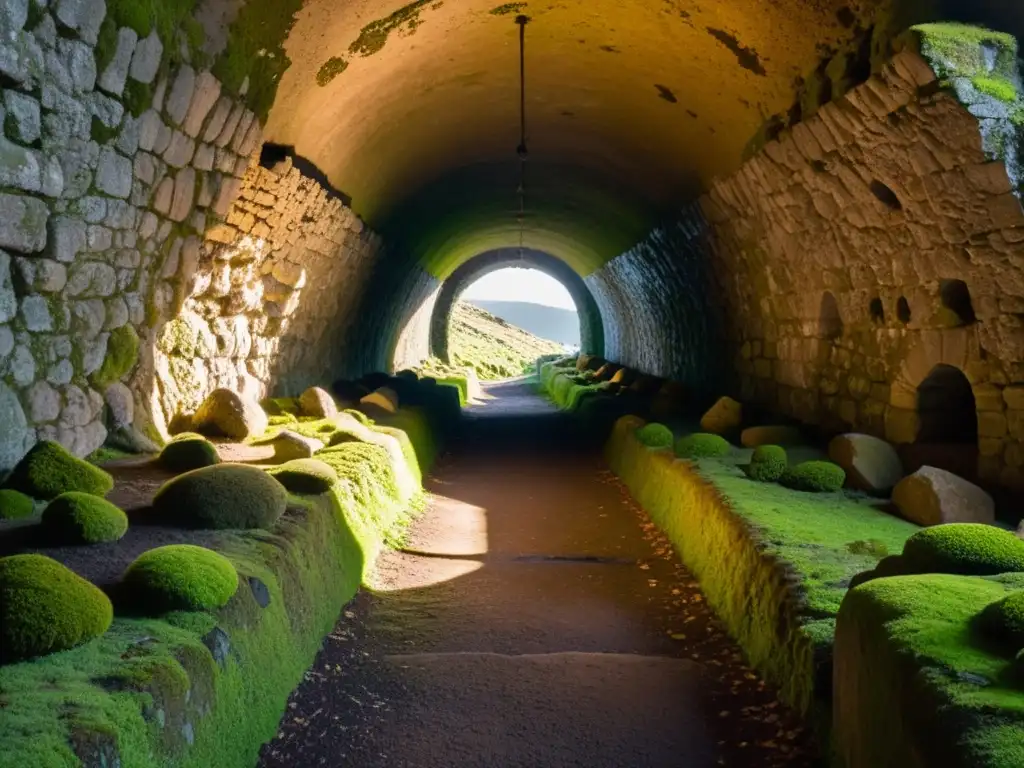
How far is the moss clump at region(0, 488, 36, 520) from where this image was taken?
5207 mm

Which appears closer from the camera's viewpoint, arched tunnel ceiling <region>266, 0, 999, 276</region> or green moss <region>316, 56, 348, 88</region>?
arched tunnel ceiling <region>266, 0, 999, 276</region>

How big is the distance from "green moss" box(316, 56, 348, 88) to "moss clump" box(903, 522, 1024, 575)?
6.22 metres

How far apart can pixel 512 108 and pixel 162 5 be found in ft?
20.6

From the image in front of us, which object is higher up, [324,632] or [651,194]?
[651,194]

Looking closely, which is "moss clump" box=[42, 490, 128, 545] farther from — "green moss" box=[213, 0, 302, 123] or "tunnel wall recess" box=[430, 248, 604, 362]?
"tunnel wall recess" box=[430, 248, 604, 362]

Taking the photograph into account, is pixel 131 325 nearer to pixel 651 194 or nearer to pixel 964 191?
pixel 964 191

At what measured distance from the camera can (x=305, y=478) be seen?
22.4ft

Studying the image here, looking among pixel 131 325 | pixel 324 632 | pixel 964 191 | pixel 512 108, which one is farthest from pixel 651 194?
pixel 324 632

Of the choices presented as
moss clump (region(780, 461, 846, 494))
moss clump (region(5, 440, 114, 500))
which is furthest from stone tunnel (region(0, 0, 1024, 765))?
moss clump (region(780, 461, 846, 494))

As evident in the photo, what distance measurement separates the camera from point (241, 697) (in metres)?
4.08

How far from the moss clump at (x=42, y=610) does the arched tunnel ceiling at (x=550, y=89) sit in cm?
503

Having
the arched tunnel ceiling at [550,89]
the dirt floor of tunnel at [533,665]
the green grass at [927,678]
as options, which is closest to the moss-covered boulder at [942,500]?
the dirt floor of tunnel at [533,665]

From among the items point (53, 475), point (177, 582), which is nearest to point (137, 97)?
point (53, 475)

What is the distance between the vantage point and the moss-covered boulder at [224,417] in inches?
357
